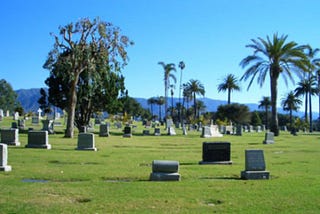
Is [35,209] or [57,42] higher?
[57,42]

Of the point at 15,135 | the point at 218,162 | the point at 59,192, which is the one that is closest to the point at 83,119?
the point at 15,135

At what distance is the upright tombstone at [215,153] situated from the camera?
755 inches

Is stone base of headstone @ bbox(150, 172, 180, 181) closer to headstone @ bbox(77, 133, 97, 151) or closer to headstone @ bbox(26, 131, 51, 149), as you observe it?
headstone @ bbox(77, 133, 97, 151)

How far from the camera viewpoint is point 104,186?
1223cm

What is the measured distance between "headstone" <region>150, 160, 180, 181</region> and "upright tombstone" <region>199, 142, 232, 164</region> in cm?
579

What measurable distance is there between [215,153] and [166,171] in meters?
6.19

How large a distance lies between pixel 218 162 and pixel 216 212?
9883 mm

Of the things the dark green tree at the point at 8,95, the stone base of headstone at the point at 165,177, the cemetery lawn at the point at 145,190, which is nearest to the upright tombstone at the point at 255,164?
the cemetery lawn at the point at 145,190

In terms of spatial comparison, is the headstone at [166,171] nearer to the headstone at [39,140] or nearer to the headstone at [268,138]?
the headstone at [39,140]

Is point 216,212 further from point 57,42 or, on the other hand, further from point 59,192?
point 57,42

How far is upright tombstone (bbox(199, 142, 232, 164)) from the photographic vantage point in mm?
19188

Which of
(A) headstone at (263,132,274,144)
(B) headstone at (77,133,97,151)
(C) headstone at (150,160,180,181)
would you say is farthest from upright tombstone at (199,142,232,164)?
(A) headstone at (263,132,274,144)

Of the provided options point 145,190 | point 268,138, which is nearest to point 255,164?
point 145,190

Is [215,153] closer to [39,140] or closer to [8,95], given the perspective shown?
[39,140]
